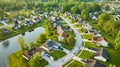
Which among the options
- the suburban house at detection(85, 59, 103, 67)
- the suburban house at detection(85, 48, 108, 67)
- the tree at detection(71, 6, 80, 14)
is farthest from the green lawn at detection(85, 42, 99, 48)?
the tree at detection(71, 6, 80, 14)

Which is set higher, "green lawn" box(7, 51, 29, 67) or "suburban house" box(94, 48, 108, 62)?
"green lawn" box(7, 51, 29, 67)

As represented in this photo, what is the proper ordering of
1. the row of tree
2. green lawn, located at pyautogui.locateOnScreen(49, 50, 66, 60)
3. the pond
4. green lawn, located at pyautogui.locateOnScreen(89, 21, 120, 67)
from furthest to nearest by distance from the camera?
the row of tree, the pond, green lawn, located at pyautogui.locateOnScreen(49, 50, 66, 60), green lawn, located at pyautogui.locateOnScreen(89, 21, 120, 67)

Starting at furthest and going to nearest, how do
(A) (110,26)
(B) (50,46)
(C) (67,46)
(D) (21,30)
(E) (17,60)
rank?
(D) (21,30) → (A) (110,26) → (C) (67,46) → (B) (50,46) → (E) (17,60)

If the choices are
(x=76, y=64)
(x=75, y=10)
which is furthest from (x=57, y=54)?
(x=75, y=10)

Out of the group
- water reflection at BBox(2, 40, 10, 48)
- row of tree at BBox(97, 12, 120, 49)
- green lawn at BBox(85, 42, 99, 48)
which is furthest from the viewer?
row of tree at BBox(97, 12, 120, 49)

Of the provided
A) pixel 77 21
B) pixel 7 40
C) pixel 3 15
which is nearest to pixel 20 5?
pixel 3 15

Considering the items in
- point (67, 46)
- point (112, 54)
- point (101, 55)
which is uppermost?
→ point (101, 55)

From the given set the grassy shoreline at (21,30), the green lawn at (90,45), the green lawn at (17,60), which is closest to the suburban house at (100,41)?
the green lawn at (90,45)

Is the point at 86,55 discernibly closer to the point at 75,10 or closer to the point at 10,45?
the point at 10,45

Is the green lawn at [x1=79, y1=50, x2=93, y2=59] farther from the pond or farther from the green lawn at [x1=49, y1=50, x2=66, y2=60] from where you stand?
the pond

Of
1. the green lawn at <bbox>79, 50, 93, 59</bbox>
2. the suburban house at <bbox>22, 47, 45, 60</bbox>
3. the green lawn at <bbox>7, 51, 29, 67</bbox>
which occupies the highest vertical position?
the suburban house at <bbox>22, 47, 45, 60</bbox>

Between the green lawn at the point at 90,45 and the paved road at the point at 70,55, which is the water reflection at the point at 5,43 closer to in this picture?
the paved road at the point at 70,55
